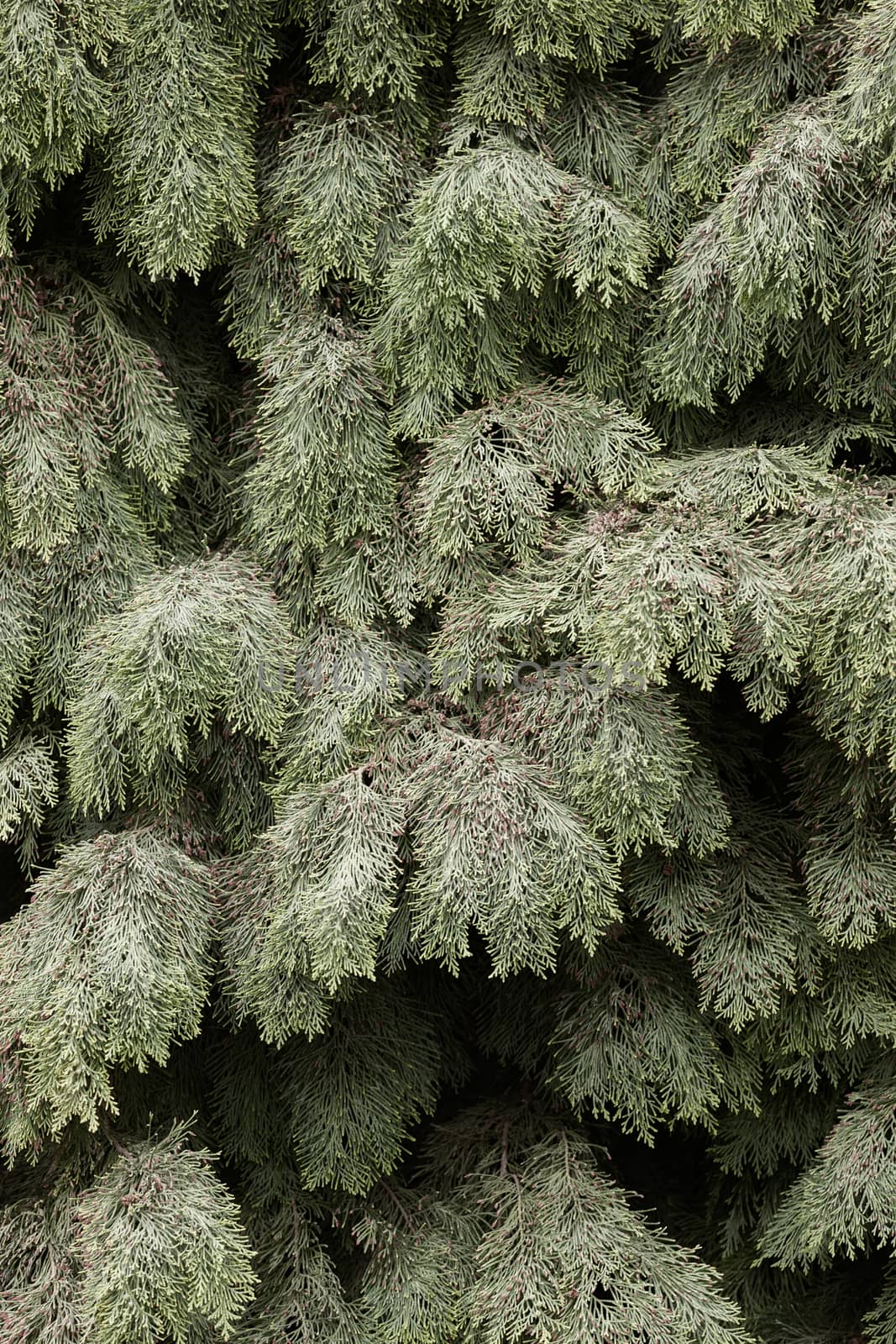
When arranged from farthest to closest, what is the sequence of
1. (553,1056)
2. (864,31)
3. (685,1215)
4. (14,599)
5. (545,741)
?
(685,1215) → (553,1056) → (14,599) → (545,741) → (864,31)

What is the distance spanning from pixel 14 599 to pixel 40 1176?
1337 millimetres

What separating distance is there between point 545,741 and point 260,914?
28.1 inches

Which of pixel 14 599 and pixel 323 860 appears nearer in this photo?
pixel 323 860

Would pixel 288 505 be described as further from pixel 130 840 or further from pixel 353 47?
pixel 353 47

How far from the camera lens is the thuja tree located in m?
2.09

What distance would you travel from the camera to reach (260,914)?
2299 mm

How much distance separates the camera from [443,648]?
7.56 feet

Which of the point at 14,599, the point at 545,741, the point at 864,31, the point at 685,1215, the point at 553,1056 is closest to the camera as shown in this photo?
the point at 864,31

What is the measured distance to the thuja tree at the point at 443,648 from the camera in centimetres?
209

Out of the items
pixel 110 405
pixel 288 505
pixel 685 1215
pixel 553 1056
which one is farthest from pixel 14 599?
pixel 685 1215

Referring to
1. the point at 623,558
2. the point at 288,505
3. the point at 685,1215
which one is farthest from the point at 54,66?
the point at 685,1215

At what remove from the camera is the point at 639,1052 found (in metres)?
2.35

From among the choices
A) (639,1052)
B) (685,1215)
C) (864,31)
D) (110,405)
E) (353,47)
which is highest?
(864,31)

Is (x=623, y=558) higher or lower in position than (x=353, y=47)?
lower
